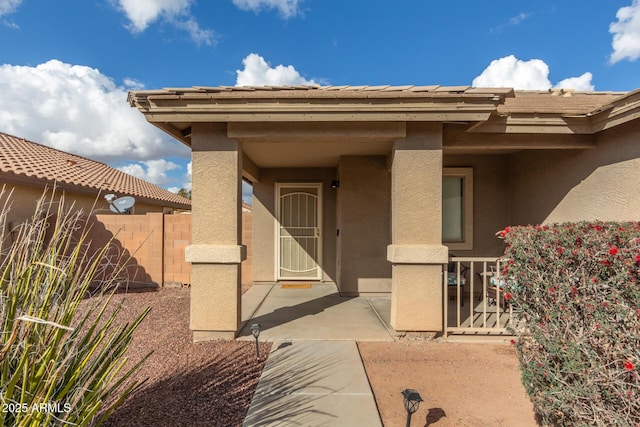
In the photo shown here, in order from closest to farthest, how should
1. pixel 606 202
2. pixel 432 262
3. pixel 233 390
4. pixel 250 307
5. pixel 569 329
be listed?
pixel 569 329
pixel 233 390
pixel 432 262
pixel 606 202
pixel 250 307

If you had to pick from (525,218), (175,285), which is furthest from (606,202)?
(175,285)

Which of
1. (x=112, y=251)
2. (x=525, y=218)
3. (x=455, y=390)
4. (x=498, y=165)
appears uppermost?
(x=498, y=165)

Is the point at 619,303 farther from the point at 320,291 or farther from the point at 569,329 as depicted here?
the point at 320,291

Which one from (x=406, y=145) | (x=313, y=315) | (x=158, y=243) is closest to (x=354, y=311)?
(x=313, y=315)

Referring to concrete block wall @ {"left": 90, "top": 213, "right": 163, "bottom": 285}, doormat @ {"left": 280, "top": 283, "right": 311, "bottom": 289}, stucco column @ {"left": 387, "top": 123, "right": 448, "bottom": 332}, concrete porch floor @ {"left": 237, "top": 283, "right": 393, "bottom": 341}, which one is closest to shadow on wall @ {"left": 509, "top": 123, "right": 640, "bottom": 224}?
stucco column @ {"left": 387, "top": 123, "right": 448, "bottom": 332}

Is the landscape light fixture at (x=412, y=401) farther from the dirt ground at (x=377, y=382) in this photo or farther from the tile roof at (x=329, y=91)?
the tile roof at (x=329, y=91)

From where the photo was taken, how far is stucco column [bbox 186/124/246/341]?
14.5 feet

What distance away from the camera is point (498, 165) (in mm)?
6844

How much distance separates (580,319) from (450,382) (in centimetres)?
174

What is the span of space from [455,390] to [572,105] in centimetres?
499

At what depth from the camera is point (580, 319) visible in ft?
6.76

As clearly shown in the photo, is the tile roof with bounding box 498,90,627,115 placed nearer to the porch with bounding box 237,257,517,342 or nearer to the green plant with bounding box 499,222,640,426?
the porch with bounding box 237,257,517,342

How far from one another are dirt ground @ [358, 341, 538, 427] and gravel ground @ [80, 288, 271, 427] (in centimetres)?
132

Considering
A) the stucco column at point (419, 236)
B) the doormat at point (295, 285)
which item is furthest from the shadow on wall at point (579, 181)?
the doormat at point (295, 285)
